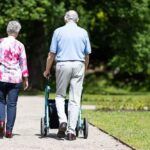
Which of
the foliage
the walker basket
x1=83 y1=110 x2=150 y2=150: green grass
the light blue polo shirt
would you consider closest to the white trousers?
the light blue polo shirt

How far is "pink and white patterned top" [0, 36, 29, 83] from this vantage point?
1202 cm

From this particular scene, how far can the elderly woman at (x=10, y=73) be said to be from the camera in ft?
39.4

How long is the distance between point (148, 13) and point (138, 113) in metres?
14.3

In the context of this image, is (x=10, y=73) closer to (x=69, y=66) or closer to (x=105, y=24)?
(x=69, y=66)

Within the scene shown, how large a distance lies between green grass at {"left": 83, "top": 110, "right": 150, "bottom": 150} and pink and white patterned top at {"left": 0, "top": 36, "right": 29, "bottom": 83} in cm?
199

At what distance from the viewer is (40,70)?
3272cm

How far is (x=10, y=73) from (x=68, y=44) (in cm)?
110

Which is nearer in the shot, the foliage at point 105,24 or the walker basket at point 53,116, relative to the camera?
the walker basket at point 53,116

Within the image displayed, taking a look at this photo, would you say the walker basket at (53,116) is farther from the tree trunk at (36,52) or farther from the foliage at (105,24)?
the tree trunk at (36,52)

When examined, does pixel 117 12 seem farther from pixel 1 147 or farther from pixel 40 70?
pixel 1 147

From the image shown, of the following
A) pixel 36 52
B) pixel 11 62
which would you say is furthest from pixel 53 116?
pixel 36 52

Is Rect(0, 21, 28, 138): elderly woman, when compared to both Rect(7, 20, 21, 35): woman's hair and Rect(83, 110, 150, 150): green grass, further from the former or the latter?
Rect(83, 110, 150, 150): green grass

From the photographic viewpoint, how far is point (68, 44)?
38.9 feet

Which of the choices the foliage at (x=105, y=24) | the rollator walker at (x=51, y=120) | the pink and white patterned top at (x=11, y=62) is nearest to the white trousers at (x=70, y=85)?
the rollator walker at (x=51, y=120)
